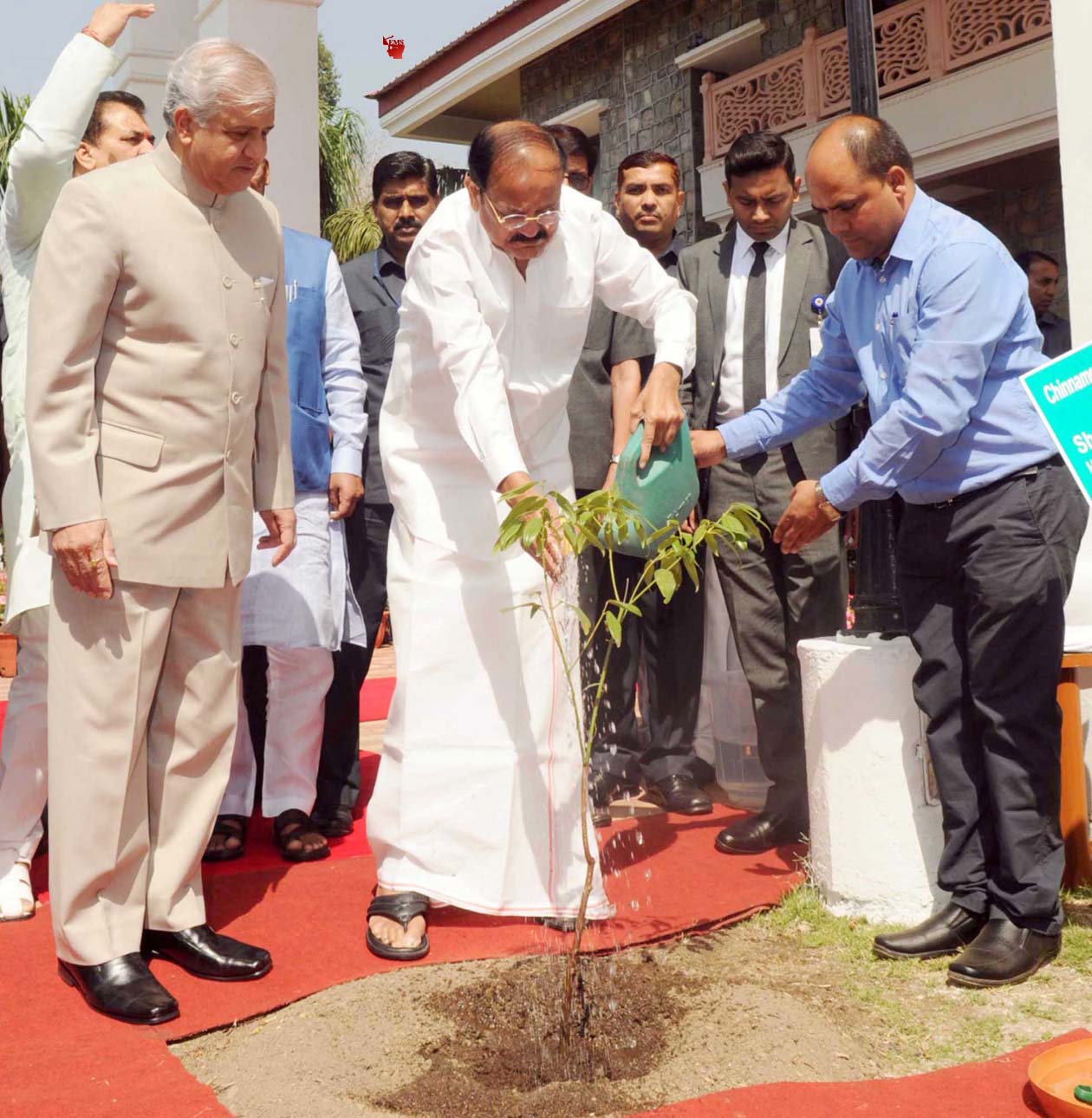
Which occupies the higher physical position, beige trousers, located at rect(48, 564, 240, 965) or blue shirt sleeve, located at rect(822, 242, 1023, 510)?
blue shirt sleeve, located at rect(822, 242, 1023, 510)

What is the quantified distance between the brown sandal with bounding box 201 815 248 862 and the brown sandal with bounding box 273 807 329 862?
100 mm

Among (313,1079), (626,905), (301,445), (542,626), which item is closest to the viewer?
(313,1079)

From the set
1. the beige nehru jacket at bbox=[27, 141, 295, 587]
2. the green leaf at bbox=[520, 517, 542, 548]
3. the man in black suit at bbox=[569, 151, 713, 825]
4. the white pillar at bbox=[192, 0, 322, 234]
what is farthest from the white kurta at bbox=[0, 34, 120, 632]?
the white pillar at bbox=[192, 0, 322, 234]

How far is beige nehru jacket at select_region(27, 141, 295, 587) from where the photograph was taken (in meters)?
2.79

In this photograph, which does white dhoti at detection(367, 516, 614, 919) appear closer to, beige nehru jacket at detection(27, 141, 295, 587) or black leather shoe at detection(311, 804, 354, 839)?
beige nehru jacket at detection(27, 141, 295, 587)

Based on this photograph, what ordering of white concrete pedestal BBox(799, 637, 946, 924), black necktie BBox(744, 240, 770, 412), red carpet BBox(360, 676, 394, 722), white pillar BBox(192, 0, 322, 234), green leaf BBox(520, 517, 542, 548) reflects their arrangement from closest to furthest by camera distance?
green leaf BBox(520, 517, 542, 548) < white concrete pedestal BBox(799, 637, 946, 924) < black necktie BBox(744, 240, 770, 412) < white pillar BBox(192, 0, 322, 234) < red carpet BBox(360, 676, 394, 722)

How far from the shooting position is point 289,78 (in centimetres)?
596

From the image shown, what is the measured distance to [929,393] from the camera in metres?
2.87

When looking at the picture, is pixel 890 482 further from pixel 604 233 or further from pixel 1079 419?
pixel 604 233

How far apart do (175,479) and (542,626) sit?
36.6 inches

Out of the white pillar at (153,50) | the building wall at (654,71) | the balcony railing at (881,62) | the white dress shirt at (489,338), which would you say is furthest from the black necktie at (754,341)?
the building wall at (654,71)

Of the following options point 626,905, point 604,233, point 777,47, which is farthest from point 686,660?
point 777,47

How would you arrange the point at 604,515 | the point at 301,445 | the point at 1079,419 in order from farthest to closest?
the point at 301,445 < the point at 604,515 < the point at 1079,419

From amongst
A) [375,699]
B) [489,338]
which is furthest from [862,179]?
[375,699]
